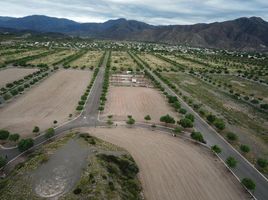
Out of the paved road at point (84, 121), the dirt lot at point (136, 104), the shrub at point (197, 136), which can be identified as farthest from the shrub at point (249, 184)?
the paved road at point (84, 121)

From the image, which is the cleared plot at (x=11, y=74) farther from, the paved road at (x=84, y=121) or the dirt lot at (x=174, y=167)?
the dirt lot at (x=174, y=167)

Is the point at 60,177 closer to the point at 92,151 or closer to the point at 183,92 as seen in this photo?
the point at 92,151

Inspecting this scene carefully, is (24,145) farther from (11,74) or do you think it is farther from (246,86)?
(246,86)

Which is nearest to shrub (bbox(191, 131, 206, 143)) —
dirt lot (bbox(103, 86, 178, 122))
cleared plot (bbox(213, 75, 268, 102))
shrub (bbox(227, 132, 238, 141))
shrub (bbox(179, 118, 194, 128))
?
shrub (bbox(179, 118, 194, 128))

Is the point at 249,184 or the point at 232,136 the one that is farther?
the point at 232,136

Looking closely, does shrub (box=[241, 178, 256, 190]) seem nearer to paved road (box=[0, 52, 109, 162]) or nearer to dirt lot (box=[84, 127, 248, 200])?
dirt lot (box=[84, 127, 248, 200])

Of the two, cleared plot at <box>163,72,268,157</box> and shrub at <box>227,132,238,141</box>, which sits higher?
shrub at <box>227,132,238,141</box>

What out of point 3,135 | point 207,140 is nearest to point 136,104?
point 207,140
